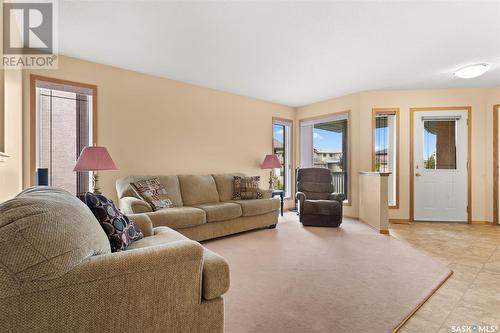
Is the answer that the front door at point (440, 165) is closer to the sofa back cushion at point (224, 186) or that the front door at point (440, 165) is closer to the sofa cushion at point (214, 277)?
the sofa back cushion at point (224, 186)

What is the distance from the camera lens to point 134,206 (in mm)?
3055

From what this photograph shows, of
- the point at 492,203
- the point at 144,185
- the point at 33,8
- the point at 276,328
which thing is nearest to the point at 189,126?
the point at 144,185

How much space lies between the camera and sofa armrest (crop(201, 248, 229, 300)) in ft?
4.51

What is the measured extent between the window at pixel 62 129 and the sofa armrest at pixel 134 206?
2.42ft

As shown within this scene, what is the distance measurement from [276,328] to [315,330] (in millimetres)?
251

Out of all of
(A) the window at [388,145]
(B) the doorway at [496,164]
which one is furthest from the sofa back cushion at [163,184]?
(B) the doorway at [496,164]

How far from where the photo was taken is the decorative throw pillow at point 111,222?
1669 mm

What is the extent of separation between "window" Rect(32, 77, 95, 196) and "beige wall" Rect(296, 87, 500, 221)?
15.2 ft

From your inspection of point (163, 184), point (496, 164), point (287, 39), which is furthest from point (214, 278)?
point (496, 164)

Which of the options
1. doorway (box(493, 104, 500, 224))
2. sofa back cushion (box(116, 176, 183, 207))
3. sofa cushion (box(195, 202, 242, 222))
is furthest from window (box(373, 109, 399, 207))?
sofa back cushion (box(116, 176, 183, 207))

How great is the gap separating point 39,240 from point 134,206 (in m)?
2.24

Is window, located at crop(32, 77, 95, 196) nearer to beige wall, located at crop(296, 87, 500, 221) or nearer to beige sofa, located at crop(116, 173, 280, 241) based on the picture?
beige sofa, located at crop(116, 173, 280, 241)

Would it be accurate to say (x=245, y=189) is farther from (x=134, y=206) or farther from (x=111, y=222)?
(x=111, y=222)

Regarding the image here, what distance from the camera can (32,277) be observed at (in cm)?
91
